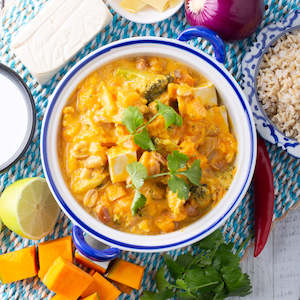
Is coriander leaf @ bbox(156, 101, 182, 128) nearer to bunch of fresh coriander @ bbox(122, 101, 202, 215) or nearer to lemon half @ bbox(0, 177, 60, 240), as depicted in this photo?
bunch of fresh coriander @ bbox(122, 101, 202, 215)

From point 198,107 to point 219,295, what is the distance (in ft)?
4.07

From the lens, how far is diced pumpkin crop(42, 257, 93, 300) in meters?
2.83

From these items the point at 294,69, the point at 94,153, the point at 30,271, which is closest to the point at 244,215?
the point at 294,69

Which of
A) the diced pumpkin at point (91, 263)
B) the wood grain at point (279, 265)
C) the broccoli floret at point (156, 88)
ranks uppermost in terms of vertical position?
the broccoli floret at point (156, 88)

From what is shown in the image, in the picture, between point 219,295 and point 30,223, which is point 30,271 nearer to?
point 30,223

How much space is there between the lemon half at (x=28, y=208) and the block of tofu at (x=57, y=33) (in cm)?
72

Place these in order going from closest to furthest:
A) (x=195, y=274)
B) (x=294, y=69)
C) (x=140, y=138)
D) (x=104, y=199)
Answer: (x=140, y=138) → (x=104, y=199) → (x=195, y=274) → (x=294, y=69)

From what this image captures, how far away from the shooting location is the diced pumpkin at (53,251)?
293 cm

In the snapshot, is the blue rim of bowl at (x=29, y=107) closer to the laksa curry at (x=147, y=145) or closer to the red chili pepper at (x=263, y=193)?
the laksa curry at (x=147, y=145)

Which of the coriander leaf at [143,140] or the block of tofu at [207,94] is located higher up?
the coriander leaf at [143,140]

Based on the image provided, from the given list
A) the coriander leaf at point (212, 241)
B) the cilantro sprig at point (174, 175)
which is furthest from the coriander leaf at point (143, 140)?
the coriander leaf at point (212, 241)

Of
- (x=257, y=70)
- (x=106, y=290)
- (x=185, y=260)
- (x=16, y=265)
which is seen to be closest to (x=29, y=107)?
(x=16, y=265)

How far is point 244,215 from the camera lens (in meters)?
3.09

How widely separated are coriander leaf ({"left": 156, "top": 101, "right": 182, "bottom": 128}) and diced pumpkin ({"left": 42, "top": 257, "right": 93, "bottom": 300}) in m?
1.19
